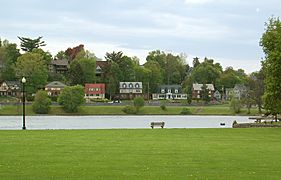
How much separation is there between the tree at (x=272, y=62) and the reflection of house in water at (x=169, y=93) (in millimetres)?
114984

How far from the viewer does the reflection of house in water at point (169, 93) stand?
156750mm

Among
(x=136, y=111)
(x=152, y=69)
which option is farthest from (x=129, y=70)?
(x=136, y=111)

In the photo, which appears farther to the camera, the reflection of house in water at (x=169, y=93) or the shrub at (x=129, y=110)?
the reflection of house in water at (x=169, y=93)

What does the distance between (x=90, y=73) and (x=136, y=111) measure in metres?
38.3

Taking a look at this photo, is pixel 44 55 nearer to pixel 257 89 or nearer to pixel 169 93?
pixel 169 93

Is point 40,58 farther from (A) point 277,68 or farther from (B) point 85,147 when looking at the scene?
(B) point 85,147

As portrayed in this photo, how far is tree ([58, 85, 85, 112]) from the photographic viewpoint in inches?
4274

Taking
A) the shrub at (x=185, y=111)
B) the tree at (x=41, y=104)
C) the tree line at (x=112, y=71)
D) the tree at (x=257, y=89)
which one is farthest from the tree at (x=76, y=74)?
the tree at (x=257, y=89)

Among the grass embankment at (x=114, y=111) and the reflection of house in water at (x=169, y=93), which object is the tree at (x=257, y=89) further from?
the reflection of house in water at (x=169, y=93)

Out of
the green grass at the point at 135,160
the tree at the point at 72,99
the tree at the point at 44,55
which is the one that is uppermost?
the tree at the point at 44,55

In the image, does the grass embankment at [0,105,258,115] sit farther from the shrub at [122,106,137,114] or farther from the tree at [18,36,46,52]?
the tree at [18,36,46,52]

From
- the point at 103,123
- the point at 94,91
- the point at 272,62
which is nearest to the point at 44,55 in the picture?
the point at 94,91

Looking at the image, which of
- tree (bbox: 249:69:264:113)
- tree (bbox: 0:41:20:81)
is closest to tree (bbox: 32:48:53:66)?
tree (bbox: 0:41:20:81)

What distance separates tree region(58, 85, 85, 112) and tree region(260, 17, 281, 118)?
71.7m
